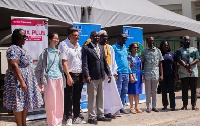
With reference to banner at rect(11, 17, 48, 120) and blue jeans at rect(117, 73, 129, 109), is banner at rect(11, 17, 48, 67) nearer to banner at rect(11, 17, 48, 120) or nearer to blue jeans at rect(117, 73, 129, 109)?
Answer: banner at rect(11, 17, 48, 120)

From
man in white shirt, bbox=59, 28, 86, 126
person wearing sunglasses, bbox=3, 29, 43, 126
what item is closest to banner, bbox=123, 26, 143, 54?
man in white shirt, bbox=59, 28, 86, 126

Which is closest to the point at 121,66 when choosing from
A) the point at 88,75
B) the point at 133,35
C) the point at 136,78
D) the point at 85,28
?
the point at 136,78

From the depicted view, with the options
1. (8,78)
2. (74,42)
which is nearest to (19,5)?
(74,42)

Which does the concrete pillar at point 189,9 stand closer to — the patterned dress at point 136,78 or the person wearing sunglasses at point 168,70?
the person wearing sunglasses at point 168,70

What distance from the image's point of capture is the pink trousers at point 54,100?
6770 millimetres

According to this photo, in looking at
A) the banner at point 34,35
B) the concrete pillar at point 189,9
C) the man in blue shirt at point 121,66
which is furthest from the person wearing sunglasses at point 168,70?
the concrete pillar at point 189,9

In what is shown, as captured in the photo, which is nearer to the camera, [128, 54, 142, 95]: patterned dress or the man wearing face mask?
[128, 54, 142, 95]: patterned dress

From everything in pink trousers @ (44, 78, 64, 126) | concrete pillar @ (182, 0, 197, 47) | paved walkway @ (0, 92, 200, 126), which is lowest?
paved walkway @ (0, 92, 200, 126)

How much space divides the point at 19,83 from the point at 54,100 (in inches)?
43.8

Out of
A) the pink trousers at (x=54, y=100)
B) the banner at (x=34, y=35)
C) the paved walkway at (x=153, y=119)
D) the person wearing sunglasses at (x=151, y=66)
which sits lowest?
the paved walkway at (x=153, y=119)

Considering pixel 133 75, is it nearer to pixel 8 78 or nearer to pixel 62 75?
pixel 62 75

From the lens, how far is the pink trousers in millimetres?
6770

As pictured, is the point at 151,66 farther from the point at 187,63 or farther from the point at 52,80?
the point at 52,80

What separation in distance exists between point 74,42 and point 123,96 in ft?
7.06
